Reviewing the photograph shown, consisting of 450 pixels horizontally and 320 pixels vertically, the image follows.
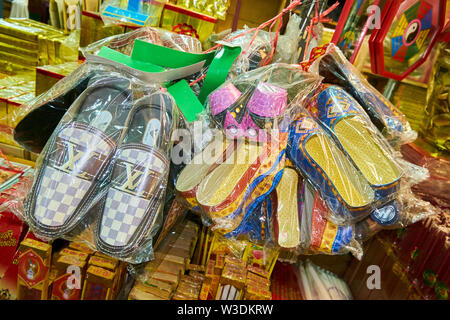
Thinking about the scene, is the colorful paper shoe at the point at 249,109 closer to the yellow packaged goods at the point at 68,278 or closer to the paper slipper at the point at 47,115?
the paper slipper at the point at 47,115

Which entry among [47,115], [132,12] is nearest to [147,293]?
[47,115]

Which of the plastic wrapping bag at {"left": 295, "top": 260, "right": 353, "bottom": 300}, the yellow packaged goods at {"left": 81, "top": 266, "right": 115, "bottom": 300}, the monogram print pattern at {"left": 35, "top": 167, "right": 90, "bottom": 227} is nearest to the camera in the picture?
the monogram print pattern at {"left": 35, "top": 167, "right": 90, "bottom": 227}

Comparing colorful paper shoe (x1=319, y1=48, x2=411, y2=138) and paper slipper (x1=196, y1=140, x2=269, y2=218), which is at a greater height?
colorful paper shoe (x1=319, y1=48, x2=411, y2=138)

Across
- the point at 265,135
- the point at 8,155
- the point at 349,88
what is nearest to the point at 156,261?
the point at 265,135

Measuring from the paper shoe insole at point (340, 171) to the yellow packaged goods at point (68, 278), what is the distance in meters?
0.74

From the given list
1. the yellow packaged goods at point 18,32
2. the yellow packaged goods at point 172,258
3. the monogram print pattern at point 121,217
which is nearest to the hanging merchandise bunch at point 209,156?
the monogram print pattern at point 121,217

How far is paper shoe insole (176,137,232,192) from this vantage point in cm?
76

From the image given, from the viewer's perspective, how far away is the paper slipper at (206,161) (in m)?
0.76

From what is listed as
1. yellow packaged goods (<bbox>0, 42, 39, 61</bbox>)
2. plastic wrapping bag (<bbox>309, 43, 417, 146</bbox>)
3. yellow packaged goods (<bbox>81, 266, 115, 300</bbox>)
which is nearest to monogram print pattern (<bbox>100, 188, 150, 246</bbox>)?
yellow packaged goods (<bbox>81, 266, 115, 300</bbox>)

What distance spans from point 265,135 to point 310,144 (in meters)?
0.15

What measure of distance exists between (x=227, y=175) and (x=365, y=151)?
1.33 ft

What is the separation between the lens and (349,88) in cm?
88

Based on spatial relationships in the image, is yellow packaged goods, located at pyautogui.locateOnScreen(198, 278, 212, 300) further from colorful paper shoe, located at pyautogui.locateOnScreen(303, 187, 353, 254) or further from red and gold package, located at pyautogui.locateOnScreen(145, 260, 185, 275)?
colorful paper shoe, located at pyautogui.locateOnScreen(303, 187, 353, 254)

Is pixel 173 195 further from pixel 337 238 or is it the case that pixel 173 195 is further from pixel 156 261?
pixel 337 238
